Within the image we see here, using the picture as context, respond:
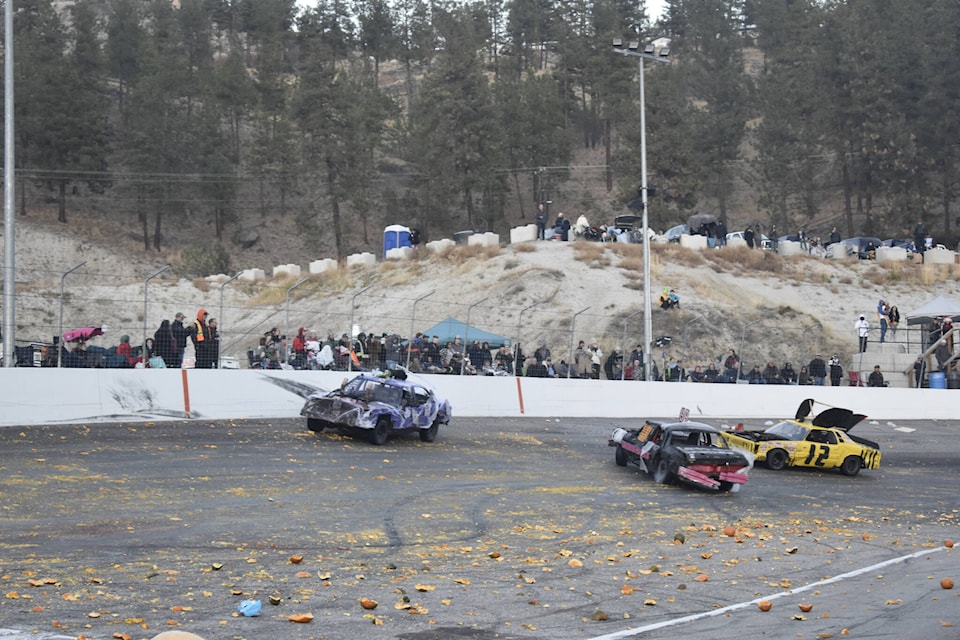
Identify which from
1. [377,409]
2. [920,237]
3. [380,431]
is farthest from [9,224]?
[920,237]

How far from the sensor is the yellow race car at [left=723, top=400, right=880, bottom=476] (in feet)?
76.8

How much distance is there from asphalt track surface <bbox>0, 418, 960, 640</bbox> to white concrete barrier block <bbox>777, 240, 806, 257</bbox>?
126 ft

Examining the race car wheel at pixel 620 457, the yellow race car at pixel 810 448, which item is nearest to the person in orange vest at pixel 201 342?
the race car wheel at pixel 620 457

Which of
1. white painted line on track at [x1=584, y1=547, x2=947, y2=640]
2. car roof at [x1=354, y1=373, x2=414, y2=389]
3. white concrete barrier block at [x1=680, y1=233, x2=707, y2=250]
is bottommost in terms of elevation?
white painted line on track at [x1=584, y1=547, x2=947, y2=640]

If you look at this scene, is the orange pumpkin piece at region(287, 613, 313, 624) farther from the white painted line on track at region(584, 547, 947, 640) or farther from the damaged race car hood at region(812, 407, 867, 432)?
the damaged race car hood at region(812, 407, 867, 432)

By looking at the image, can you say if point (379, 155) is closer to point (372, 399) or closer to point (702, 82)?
point (702, 82)

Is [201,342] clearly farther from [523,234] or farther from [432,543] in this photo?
[523,234]

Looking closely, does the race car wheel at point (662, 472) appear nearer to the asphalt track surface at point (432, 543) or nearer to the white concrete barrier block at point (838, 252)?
the asphalt track surface at point (432, 543)

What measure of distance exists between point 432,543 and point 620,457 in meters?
9.09

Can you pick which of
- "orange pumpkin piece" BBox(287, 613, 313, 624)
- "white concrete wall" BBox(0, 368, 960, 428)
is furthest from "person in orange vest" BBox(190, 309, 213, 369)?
"orange pumpkin piece" BBox(287, 613, 313, 624)

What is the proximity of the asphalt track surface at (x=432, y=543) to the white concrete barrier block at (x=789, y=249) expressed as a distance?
1518 inches

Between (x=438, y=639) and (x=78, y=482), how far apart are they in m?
9.23

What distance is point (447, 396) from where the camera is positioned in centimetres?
2891

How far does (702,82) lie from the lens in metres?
102
